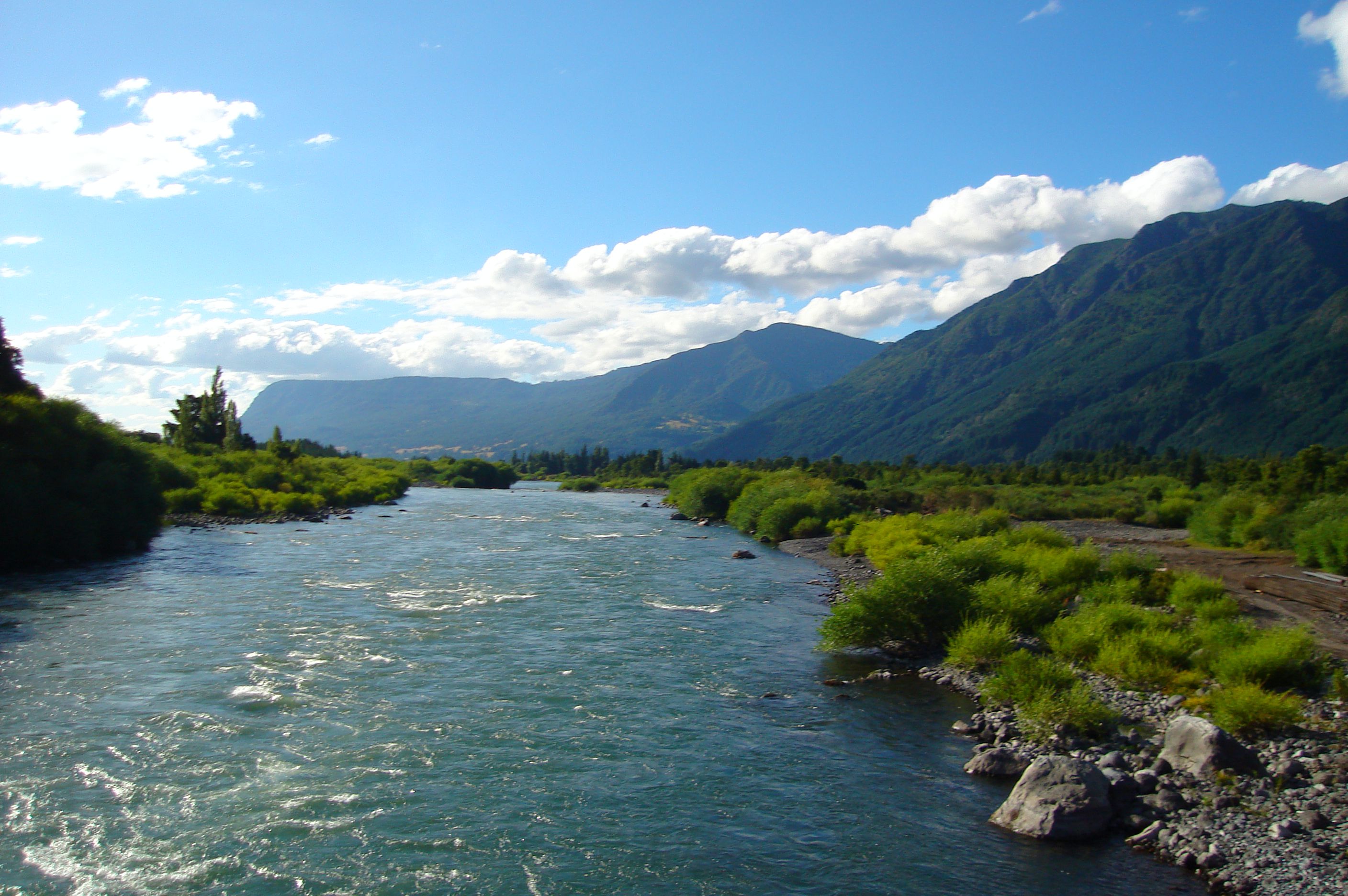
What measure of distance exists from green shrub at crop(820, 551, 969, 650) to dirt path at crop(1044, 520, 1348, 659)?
30.8ft

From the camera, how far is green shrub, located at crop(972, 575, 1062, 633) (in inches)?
957

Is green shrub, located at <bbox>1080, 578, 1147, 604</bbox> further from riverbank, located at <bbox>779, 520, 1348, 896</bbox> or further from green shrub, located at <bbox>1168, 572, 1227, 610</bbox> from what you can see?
riverbank, located at <bbox>779, 520, 1348, 896</bbox>

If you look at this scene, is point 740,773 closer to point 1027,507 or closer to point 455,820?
point 455,820


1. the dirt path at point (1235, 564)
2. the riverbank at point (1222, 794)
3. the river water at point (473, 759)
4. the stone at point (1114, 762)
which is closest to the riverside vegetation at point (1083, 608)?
the riverbank at point (1222, 794)

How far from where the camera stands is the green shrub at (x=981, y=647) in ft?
72.8

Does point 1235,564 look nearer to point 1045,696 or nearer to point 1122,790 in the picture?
point 1045,696

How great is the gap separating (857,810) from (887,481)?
304 ft

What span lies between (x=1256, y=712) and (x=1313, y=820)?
377 cm

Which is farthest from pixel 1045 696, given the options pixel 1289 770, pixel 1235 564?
pixel 1235 564

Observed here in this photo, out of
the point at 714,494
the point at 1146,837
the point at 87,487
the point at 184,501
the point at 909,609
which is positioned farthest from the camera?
the point at 714,494

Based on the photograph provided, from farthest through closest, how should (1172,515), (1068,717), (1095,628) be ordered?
(1172,515), (1095,628), (1068,717)

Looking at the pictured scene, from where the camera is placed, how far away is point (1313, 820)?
12203 millimetres

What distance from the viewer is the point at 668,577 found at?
39.9m

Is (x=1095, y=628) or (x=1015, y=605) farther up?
(x=1015, y=605)
